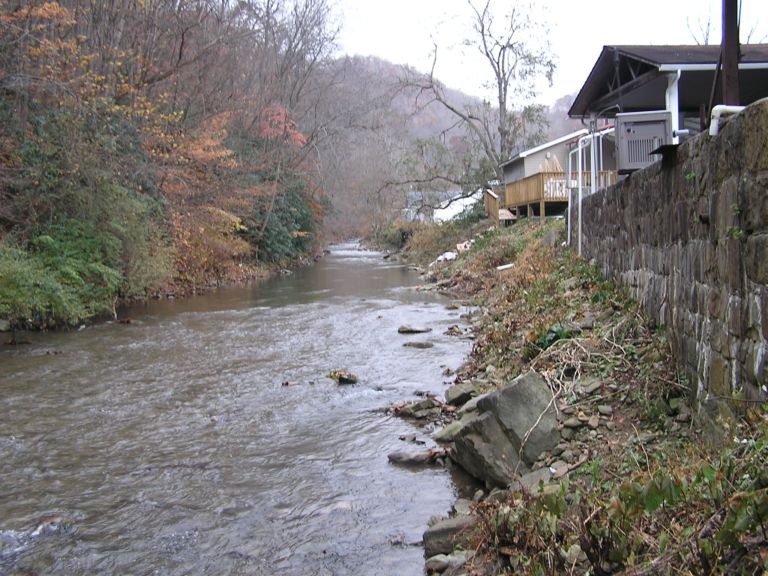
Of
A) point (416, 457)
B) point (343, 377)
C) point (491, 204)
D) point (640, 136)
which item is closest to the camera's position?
point (416, 457)

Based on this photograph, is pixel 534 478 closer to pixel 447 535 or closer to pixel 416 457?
pixel 447 535

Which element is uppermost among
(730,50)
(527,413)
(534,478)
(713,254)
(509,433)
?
(730,50)

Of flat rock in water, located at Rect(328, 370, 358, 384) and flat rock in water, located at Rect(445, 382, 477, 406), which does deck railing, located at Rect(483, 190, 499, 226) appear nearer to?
flat rock in water, located at Rect(328, 370, 358, 384)

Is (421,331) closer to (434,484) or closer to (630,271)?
(630,271)

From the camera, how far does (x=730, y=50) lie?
5.25 metres

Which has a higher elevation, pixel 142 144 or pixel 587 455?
pixel 142 144

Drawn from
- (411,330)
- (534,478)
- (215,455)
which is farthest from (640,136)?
(411,330)

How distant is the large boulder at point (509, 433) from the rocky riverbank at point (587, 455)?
11mm

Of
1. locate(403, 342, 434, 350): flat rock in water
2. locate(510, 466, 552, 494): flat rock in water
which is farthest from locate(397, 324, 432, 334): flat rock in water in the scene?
locate(510, 466, 552, 494): flat rock in water

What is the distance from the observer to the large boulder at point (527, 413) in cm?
565

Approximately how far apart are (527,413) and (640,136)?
3.78 meters

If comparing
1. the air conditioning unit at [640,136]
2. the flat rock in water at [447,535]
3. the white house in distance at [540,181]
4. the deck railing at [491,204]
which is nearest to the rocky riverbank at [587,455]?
the flat rock in water at [447,535]

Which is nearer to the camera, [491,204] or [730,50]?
[730,50]

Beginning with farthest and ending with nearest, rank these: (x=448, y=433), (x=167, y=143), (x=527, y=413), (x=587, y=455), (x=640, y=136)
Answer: (x=167, y=143)
(x=640, y=136)
(x=448, y=433)
(x=527, y=413)
(x=587, y=455)
